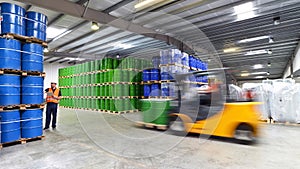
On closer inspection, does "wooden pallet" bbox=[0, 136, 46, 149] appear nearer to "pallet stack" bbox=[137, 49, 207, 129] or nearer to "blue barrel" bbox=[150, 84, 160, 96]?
"pallet stack" bbox=[137, 49, 207, 129]

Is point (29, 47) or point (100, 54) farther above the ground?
point (100, 54)

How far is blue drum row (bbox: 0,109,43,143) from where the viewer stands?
4.18 m

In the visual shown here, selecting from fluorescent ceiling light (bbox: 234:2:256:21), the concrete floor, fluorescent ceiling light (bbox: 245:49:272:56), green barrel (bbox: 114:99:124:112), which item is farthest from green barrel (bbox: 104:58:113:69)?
fluorescent ceiling light (bbox: 245:49:272:56)

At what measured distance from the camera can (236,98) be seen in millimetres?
4609

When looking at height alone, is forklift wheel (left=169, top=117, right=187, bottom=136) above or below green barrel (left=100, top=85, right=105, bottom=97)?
below

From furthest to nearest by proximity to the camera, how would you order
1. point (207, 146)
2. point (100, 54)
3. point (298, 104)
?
1. point (100, 54)
2. point (298, 104)
3. point (207, 146)

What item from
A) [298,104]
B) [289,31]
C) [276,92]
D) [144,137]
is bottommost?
[144,137]

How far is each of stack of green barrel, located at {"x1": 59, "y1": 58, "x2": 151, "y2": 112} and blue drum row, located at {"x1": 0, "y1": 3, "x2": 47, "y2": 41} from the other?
5094 millimetres

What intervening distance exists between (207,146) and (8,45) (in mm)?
5177

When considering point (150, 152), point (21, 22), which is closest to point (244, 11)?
point (150, 152)

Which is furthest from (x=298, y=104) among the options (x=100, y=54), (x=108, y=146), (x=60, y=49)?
(x=60, y=49)

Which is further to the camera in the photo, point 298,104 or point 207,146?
point 298,104

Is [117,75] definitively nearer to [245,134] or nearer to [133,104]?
[133,104]

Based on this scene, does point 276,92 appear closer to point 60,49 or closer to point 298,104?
point 298,104
